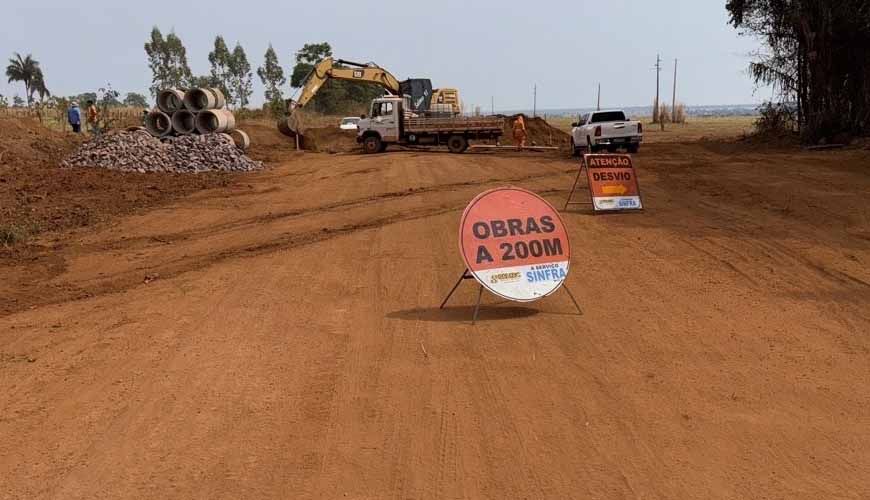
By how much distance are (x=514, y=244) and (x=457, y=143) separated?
92.3 ft

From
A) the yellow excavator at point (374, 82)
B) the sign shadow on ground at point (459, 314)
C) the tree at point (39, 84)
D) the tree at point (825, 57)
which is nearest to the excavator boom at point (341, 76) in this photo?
the yellow excavator at point (374, 82)

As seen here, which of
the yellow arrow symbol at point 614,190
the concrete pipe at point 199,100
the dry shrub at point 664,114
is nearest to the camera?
the yellow arrow symbol at point 614,190

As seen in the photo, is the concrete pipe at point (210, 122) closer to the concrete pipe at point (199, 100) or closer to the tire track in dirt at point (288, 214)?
the concrete pipe at point (199, 100)

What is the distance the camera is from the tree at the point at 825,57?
30.0 meters

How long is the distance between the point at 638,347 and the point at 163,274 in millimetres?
6651

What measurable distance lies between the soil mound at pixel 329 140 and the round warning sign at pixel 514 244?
33.7 m

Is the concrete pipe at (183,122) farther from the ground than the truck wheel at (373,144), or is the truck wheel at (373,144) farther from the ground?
the concrete pipe at (183,122)

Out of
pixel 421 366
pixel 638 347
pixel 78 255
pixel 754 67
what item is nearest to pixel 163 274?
pixel 78 255

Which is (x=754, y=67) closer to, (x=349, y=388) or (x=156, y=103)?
(x=156, y=103)

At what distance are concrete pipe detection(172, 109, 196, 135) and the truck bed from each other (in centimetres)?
997

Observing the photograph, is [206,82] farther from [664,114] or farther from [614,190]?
[614,190]

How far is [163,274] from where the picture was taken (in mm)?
10641

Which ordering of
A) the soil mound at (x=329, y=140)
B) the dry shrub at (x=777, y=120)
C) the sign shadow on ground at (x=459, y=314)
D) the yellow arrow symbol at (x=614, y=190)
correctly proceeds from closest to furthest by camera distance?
the sign shadow on ground at (x=459, y=314) < the yellow arrow symbol at (x=614, y=190) < the dry shrub at (x=777, y=120) < the soil mound at (x=329, y=140)

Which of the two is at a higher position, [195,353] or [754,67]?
[754,67]
